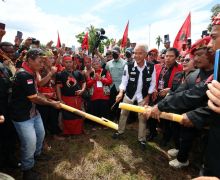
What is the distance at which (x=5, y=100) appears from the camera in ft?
11.1

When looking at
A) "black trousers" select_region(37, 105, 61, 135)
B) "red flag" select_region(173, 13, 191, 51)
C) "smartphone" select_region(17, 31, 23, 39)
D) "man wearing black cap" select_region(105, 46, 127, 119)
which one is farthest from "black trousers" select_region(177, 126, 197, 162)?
"smartphone" select_region(17, 31, 23, 39)

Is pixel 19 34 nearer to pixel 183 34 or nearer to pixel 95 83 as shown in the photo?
pixel 95 83

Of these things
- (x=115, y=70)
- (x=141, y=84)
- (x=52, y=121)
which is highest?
(x=115, y=70)

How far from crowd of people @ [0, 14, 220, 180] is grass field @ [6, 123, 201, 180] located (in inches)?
8.1

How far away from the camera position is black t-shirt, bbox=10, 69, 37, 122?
329 cm

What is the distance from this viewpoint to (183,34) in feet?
26.1

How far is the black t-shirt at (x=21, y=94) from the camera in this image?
329 centimetres

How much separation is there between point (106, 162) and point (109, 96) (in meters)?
2.46

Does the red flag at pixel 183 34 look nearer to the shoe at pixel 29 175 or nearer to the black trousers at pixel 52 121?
the black trousers at pixel 52 121

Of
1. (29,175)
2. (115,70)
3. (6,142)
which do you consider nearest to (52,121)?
(6,142)

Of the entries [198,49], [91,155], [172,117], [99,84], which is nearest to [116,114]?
[99,84]

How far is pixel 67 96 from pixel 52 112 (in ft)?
1.82

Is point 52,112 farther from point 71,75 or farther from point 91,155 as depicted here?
point 91,155

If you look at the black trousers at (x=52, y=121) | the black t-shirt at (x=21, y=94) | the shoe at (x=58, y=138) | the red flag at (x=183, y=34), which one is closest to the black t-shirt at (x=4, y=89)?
the black t-shirt at (x=21, y=94)
